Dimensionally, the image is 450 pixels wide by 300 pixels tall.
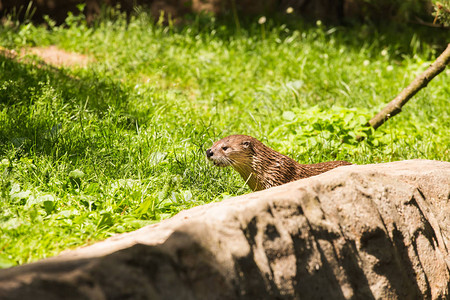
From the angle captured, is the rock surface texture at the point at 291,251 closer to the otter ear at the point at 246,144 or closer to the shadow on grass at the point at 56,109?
the otter ear at the point at 246,144

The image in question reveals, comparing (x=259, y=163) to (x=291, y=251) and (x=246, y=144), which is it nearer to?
(x=246, y=144)

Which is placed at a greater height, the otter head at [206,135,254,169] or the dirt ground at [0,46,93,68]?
the otter head at [206,135,254,169]

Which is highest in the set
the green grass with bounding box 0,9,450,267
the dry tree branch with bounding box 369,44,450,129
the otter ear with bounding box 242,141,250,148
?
the dry tree branch with bounding box 369,44,450,129

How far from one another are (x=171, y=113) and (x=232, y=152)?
1.33m

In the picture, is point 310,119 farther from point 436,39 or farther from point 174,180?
point 436,39

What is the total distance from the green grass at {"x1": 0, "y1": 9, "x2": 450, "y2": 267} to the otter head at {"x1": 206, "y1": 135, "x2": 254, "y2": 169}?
9 cm

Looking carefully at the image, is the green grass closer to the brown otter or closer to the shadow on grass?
the shadow on grass

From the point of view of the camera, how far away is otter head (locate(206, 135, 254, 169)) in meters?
3.91

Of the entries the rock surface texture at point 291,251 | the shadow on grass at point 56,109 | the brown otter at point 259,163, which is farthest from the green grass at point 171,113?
the rock surface texture at point 291,251

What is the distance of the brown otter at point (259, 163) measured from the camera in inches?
155

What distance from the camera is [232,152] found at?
13.0 feet

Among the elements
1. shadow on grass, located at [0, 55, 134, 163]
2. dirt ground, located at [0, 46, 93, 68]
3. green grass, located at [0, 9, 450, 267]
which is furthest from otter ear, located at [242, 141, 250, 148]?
dirt ground, located at [0, 46, 93, 68]

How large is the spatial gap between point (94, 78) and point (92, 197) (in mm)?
2431

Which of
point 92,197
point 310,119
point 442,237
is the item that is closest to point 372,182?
point 442,237
